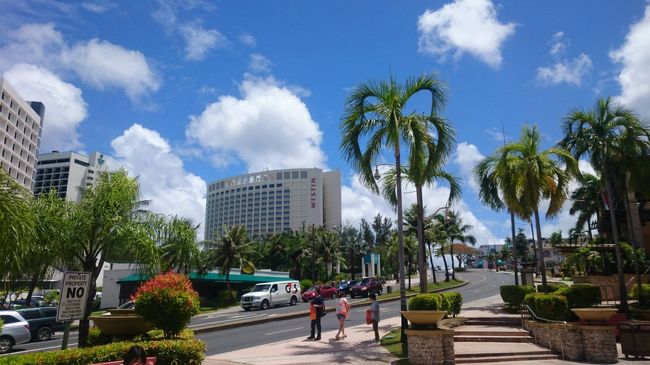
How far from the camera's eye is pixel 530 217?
23.9 meters

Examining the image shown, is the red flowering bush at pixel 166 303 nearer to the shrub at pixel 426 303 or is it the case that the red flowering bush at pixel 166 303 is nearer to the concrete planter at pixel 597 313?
the shrub at pixel 426 303

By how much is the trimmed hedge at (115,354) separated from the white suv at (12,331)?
12.6 metres

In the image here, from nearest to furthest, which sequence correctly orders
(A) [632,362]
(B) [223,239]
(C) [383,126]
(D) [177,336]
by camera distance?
(D) [177,336]
(A) [632,362]
(C) [383,126]
(B) [223,239]

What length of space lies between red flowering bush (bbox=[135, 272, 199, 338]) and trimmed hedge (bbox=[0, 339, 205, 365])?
76cm

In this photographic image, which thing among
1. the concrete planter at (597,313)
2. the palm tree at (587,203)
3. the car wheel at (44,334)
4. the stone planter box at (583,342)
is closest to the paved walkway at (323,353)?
the stone planter box at (583,342)

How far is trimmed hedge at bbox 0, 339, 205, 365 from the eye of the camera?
29.0 ft

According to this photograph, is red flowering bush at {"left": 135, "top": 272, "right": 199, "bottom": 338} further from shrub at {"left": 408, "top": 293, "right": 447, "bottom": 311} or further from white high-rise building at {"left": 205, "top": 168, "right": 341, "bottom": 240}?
white high-rise building at {"left": 205, "top": 168, "right": 341, "bottom": 240}

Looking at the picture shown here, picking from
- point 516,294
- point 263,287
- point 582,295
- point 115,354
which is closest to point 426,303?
point 582,295

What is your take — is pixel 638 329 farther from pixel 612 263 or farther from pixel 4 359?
pixel 612 263

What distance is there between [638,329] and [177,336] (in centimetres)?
1328

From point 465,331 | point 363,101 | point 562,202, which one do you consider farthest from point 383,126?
point 562,202

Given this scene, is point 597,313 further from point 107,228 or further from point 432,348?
point 107,228

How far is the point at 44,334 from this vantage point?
23.2 m

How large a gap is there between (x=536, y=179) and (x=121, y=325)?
60.8ft
